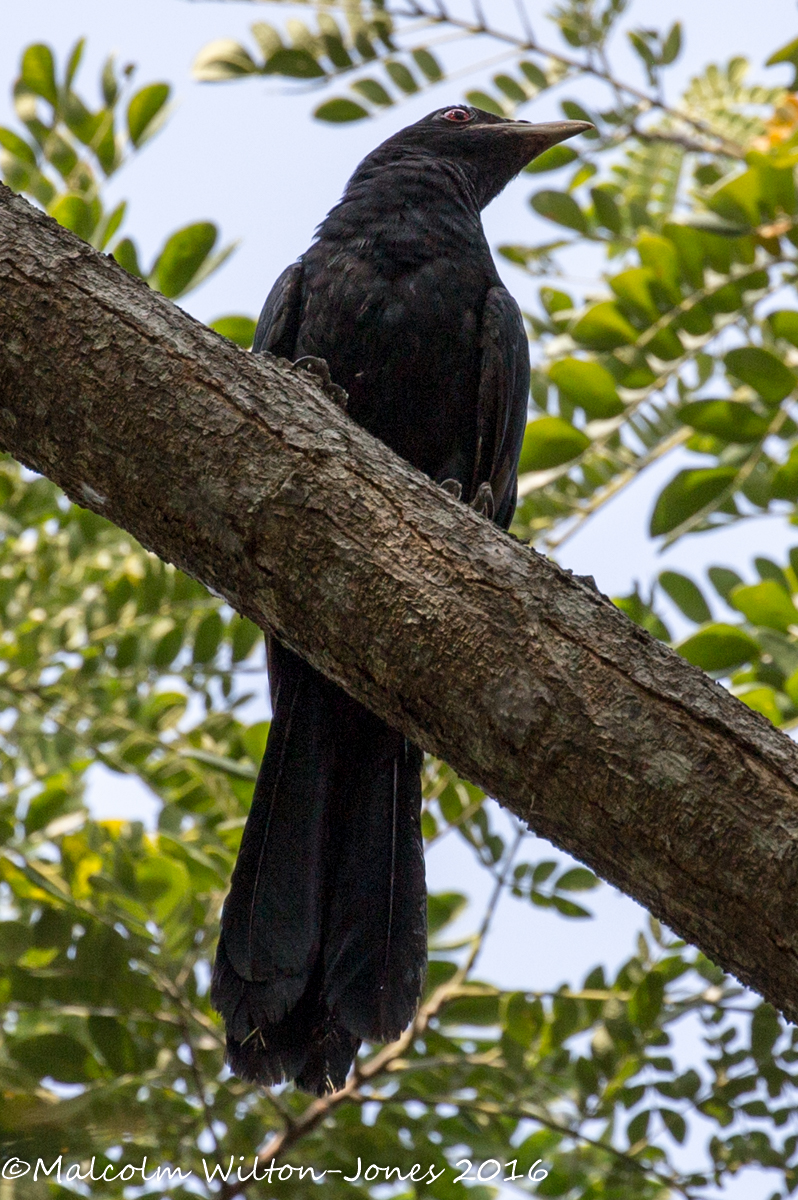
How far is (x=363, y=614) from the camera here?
6.88ft

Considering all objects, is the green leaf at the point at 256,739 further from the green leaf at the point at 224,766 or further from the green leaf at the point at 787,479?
the green leaf at the point at 787,479

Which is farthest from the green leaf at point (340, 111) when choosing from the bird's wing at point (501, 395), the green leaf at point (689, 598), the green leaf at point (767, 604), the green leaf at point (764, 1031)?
the green leaf at point (764, 1031)

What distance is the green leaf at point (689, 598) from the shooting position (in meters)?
4.01

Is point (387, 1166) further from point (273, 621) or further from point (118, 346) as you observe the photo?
point (118, 346)

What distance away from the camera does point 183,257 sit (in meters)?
4.00

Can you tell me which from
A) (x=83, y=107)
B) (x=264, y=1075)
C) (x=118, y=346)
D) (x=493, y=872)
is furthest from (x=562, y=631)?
(x=83, y=107)

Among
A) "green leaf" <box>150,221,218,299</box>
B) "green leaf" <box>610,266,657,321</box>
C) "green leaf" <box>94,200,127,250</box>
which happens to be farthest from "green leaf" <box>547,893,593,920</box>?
"green leaf" <box>94,200,127,250</box>

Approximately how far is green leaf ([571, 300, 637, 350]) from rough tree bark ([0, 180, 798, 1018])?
169 cm

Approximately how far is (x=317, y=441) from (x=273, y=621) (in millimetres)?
341

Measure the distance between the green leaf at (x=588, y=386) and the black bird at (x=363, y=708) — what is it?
0.14 meters

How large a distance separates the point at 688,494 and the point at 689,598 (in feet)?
1.34

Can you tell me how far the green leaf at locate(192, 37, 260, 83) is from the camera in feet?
15.0

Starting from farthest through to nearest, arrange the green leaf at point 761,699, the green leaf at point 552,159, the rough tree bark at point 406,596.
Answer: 1. the green leaf at point 552,159
2. the green leaf at point 761,699
3. the rough tree bark at point 406,596

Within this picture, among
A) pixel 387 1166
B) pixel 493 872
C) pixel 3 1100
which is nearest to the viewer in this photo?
pixel 3 1100
